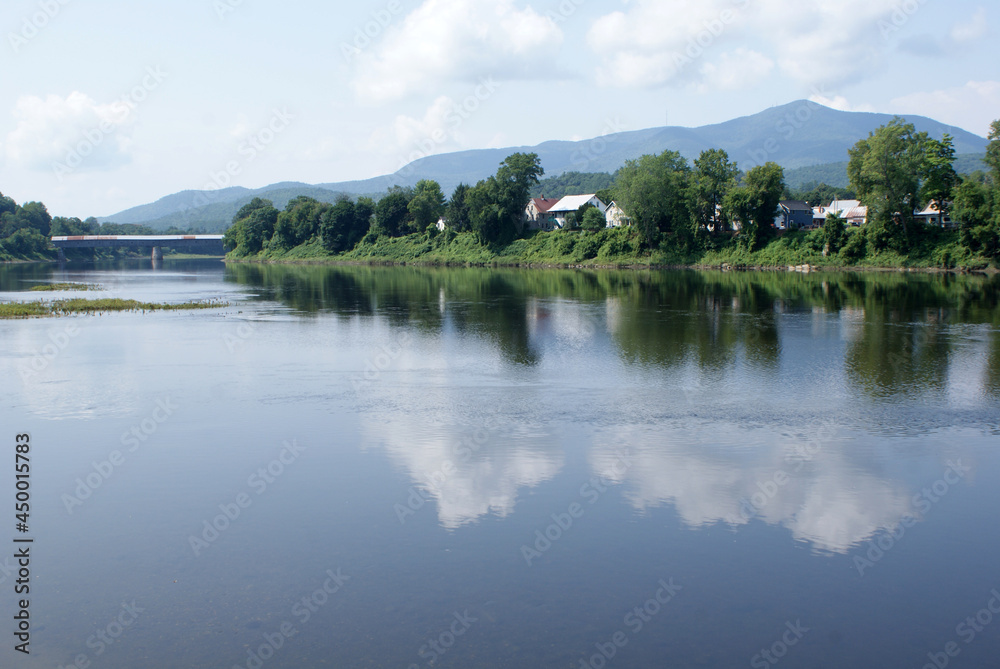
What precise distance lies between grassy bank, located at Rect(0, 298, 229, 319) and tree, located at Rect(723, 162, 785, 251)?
59980 millimetres

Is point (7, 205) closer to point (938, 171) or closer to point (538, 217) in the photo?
point (538, 217)

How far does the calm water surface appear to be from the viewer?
9914 millimetres

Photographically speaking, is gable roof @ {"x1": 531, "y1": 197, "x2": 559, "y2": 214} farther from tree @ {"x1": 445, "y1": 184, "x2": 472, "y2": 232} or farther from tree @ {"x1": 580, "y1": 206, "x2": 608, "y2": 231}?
tree @ {"x1": 580, "y1": 206, "x2": 608, "y2": 231}

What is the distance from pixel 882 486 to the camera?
14828 millimetres

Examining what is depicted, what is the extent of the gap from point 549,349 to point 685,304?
1985 cm

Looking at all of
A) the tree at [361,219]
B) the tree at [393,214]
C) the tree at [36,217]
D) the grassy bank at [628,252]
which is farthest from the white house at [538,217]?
the tree at [36,217]

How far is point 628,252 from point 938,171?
1374 inches

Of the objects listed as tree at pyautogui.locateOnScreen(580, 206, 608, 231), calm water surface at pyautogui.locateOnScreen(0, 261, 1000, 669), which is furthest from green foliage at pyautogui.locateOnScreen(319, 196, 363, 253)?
calm water surface at pyautogui.locateOnScreen(0, 261, 1000, 669)

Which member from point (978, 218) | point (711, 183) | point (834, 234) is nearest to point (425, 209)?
point (711, 183)

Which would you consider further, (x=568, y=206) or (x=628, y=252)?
(x=568, y=206)

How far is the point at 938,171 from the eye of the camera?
77.4 m

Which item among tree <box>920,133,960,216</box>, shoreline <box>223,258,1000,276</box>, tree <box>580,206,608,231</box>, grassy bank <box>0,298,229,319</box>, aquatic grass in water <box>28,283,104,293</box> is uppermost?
tree <box>920,133,960,216</box>

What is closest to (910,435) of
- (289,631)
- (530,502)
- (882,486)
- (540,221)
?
(882,486)

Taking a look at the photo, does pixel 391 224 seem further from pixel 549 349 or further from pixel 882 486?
pixel 882 486
